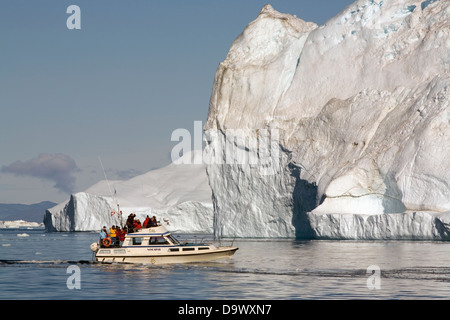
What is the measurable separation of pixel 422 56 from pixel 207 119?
19964mm

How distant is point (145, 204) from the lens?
92.4 m

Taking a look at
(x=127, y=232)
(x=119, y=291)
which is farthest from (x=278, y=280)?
(x=127, y=232)

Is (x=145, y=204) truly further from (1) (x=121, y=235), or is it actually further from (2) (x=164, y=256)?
(2) (x=164, y=256)

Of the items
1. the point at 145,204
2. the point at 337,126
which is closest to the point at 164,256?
the point at 337,126

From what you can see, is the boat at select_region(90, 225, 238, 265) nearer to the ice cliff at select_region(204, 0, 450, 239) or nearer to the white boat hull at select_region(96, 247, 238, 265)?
the white boat hull at select_region(96, 247, 238, 265)

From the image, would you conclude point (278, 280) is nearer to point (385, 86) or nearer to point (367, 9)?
point (385, 86)

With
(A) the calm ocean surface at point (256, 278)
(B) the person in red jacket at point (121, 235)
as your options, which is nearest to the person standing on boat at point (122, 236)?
(B) the person in red jacket at point (121, 235)

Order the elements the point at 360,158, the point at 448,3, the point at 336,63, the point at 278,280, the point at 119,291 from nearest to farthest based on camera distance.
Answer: the point at 119,291 → the point at 278,280 → the point at 360,158 → the point at 448,3 → the point at 336,63

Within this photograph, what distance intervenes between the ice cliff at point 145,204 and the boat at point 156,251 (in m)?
49.7

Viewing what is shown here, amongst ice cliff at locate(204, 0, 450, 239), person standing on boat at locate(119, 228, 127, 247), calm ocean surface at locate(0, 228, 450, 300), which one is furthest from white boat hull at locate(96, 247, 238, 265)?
ice cliff at locate(204, 0, 450, 239)

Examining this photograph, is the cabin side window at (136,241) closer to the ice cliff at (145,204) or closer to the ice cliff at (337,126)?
the ice cliff at (337,126)

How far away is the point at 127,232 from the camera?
3191cm

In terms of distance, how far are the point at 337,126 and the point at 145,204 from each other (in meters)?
42.3

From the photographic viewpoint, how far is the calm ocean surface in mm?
20312
